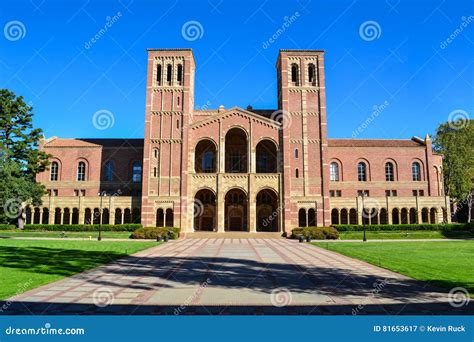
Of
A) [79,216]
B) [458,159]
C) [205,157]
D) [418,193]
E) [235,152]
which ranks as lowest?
[79,216]

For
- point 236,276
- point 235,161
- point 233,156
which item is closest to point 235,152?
point 233,156

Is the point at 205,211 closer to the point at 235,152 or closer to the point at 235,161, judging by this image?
the point at 235,161

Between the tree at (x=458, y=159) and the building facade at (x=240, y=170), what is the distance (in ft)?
7.14

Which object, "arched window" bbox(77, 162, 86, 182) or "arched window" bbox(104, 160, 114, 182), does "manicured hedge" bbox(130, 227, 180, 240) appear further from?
"arched window" bbox(77, 162, 86, 182)

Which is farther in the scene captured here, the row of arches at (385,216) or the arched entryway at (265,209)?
the arched entryway at (265,209)

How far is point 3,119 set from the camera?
43375 millimetres

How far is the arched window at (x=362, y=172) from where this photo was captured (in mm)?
50875

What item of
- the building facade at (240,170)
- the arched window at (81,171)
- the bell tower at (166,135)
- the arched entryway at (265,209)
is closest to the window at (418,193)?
the building facade at (240,170)

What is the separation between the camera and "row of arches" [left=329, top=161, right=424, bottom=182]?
50.7 metres

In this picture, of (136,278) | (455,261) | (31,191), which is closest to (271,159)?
(31,191)

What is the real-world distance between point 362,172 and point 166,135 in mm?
29090

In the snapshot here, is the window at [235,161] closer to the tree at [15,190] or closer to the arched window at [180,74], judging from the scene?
the arched window at [180,74]

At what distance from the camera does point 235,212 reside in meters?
47.5

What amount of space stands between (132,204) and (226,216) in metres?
12.7
